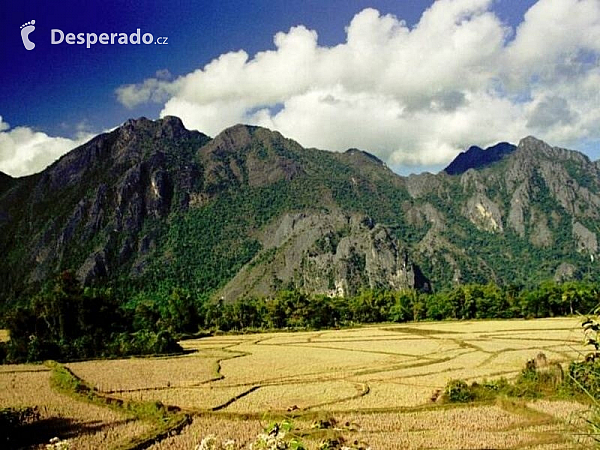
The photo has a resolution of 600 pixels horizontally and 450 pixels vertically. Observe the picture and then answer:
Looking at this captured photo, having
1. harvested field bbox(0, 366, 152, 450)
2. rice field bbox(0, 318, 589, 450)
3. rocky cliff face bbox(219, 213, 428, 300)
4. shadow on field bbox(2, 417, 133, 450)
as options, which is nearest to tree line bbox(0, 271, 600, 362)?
rice field bbox(0, 318, 589, 450)

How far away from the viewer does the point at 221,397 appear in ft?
73.3

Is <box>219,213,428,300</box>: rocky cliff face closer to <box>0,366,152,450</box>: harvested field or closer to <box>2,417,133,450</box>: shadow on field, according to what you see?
<box>0,366,152,450</box>: harvested field

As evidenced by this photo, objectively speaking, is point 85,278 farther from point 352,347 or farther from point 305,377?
point 305,377

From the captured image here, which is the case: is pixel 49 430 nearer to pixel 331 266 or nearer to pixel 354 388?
pixel 354 388

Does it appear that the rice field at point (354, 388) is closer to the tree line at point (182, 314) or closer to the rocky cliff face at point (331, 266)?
the tree line at point (182, 314)

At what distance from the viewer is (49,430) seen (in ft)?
55.4

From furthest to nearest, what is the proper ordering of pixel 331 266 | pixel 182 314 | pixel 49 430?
1. pixel 331 266
2. pixel 182 314
3. pixel 49 430

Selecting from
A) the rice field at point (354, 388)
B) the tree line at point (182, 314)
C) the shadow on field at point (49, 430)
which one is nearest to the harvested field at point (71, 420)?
the shadow on field at point (49, 430)

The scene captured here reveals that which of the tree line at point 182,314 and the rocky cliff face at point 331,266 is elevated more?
the rocky cliff face at point 331,266

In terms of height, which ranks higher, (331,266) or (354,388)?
(331,266)

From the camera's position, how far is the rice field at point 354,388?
15.4 m

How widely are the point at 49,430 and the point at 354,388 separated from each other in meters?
12.4

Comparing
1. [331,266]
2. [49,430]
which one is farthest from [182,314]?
[331,266]

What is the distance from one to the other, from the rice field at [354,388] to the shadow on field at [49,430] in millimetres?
532
